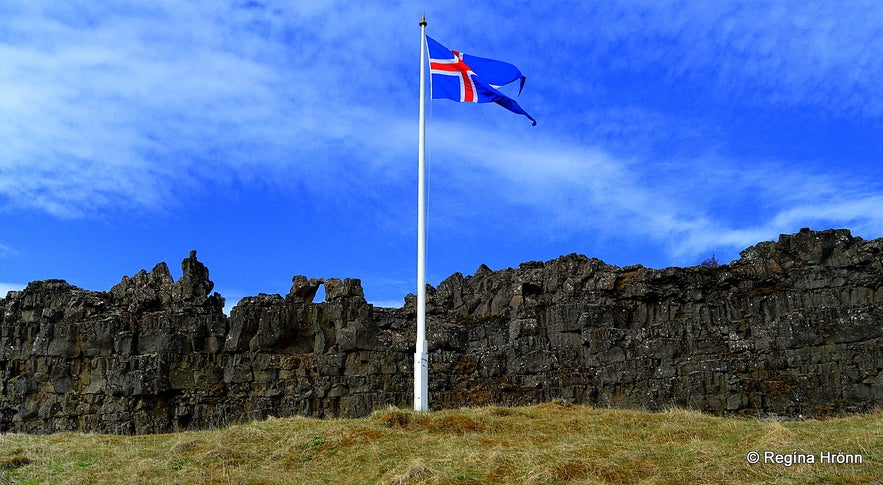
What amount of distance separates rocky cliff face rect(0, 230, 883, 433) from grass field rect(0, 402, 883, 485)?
669 cm

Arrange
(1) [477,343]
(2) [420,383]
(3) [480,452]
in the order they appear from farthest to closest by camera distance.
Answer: (1) [477,343] → (2) [420,383] → (3) [480,452]

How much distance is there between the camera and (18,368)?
36500mm

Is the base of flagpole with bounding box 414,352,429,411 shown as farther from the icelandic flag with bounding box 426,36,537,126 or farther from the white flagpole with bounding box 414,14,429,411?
the icelandic flag with bounding box 426,36,537,126

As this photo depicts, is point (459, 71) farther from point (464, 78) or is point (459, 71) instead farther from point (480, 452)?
point (480, 452)

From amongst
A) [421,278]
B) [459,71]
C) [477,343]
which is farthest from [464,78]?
[477,343]

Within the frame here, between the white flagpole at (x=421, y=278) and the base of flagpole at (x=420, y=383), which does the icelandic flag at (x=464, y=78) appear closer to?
the white flagpole at (x=421, y=278)

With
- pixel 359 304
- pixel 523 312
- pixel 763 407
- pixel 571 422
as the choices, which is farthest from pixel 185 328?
pixel 763 407

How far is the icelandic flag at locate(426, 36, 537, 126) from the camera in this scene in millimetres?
25906

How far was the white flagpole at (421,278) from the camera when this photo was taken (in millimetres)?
23875

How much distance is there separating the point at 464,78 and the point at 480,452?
499 inches

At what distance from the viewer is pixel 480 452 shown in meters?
17.3

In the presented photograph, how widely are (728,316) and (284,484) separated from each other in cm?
1862

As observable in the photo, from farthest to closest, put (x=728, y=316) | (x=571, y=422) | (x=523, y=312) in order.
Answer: (x=523, y=312)
(x=728, y=316)
(x=571, y=422)

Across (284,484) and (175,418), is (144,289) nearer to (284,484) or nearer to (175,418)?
(175,418)
